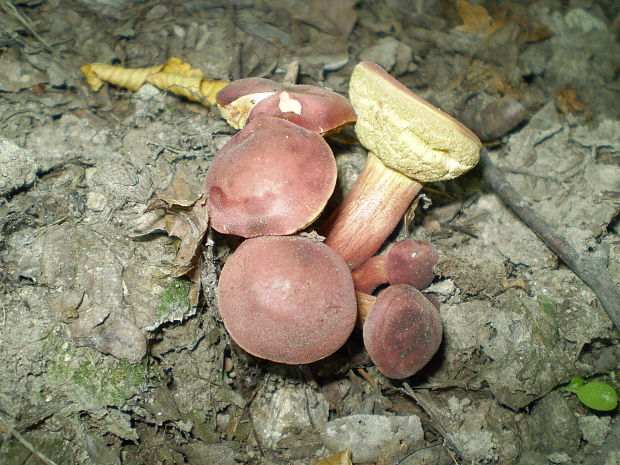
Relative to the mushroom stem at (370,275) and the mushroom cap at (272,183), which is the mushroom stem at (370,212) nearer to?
the mushroom stem at (370,275)

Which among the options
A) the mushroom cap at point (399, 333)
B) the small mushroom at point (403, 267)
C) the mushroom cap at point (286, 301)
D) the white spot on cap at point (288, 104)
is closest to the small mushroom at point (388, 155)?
the small mushroom at point (403, 267)

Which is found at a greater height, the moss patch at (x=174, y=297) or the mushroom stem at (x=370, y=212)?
the mushroom stem at (x=370, y=212)

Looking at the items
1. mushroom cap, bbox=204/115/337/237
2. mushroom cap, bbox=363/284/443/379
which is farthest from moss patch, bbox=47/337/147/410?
mushroom cap, bbox=363/284/443/379

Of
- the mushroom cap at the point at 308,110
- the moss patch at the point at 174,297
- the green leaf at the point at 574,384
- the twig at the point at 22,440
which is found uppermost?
the mushroom cap at the point at 308,110

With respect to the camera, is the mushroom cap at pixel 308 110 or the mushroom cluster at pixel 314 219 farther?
the mushroom cap at pixel 308 110

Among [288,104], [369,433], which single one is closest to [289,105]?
[288,104]

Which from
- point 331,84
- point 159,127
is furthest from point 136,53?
point 331,84

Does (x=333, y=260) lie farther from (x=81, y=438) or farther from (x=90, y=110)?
(x=90, y=110)

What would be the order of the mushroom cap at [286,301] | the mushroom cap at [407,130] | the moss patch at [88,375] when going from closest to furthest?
the mushroom cap at [286,301] → the mushroom cap at [407,130] → the moss patch at [88,375]
